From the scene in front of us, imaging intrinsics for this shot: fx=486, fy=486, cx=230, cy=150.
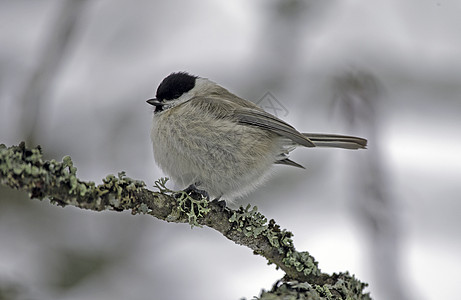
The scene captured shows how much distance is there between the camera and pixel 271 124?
141 inches

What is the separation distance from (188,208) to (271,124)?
130 cm

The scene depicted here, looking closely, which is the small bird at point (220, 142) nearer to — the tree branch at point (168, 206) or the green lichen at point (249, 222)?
the tree branch at point (168, 206)

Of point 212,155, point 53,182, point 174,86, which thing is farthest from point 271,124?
point 53,182

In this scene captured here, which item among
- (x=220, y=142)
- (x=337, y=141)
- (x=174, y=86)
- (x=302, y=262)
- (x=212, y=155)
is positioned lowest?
(x=302, y=262)

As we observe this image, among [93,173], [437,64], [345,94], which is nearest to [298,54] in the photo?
[345,94]

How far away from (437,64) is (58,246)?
157 inches

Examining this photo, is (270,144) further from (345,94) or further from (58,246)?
(58,246)

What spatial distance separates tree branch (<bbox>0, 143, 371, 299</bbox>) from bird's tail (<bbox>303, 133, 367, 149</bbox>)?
116 centimetres

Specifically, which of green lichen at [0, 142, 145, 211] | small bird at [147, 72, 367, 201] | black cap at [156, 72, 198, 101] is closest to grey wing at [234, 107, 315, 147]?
small bird at [147, 72, 367, 201]

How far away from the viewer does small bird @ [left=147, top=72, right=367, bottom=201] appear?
3.28 m

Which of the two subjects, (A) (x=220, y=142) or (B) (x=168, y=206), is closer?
(B) (x=168, y=206)

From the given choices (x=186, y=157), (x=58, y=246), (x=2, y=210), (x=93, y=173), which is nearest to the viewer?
(x=186, y=157)

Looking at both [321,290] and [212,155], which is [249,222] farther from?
[212,155]

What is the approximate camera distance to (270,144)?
3602mm
